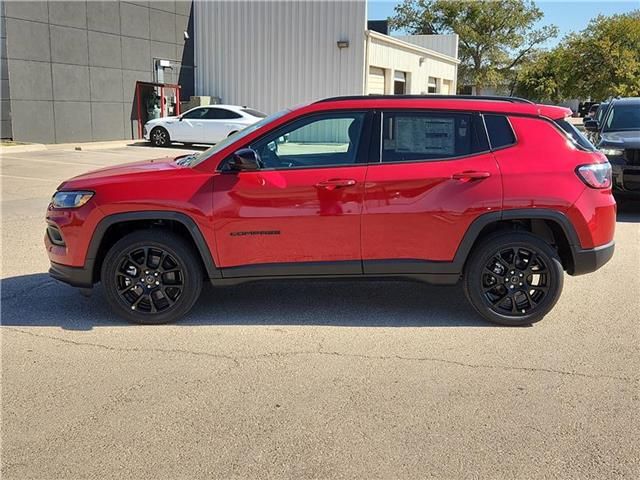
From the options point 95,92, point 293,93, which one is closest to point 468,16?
point 293,93

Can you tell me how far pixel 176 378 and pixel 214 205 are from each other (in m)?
1.36

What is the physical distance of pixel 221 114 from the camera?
65.8ft

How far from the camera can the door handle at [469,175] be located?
460 centimetres

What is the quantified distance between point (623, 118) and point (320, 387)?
9239 millimetres

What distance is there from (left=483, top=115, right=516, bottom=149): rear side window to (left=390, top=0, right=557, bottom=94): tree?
2112 inches

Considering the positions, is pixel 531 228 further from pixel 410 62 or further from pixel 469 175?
pixel 410 62

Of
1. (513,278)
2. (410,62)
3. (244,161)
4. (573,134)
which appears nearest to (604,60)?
(410,62)

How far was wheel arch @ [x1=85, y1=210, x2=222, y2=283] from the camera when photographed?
462 cm

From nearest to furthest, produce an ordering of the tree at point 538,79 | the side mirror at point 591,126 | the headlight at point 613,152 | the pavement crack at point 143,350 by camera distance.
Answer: the pavement crack at point 143,350 → the headlight at point 613,152 → the side mirror at point 591,126 → the tree at point 538,79

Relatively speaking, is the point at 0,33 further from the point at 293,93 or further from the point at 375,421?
the point at 375,421

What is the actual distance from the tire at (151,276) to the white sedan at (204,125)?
15231 mm

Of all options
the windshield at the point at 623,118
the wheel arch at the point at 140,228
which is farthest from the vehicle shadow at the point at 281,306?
the windshield at the point at 623,118

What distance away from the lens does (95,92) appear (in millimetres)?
21203

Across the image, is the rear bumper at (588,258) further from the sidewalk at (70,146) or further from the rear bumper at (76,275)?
the sidewalk at (70,146)
